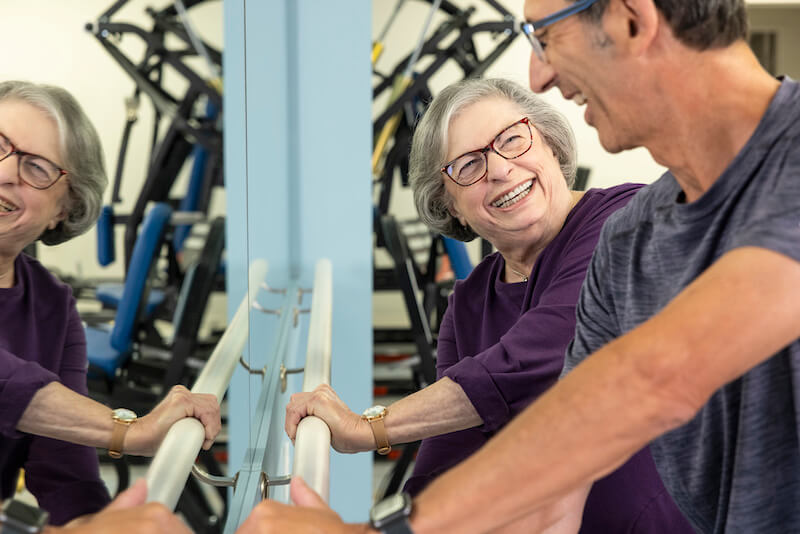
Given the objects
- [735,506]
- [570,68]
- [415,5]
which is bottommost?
[735,506]

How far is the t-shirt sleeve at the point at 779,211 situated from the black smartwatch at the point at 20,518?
561 millimetres

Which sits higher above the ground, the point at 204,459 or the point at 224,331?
the point at 224,331

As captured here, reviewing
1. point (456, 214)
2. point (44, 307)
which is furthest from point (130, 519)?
point (456, 214)

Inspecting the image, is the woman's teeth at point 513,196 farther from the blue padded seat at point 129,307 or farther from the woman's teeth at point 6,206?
the woman's teeth at point 6,206

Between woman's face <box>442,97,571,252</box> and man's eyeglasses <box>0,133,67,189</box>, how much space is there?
3.61 ft

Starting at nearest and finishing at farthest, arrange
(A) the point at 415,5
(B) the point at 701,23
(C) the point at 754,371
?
(B) the point at 701,23 < (C) the point at 754,371 < (A) the point at 415,5

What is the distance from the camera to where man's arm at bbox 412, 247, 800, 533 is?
0.62 m

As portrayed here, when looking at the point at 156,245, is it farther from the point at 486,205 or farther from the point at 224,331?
the point at 486,205

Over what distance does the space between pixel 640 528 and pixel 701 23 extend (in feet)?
2.94

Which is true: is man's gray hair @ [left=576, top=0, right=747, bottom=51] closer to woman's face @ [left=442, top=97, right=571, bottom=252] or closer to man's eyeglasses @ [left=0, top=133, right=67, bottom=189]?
man's eyeglasses @ [left=0, top=133, right=67, bottom=189]

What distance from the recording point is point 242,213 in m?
1.33

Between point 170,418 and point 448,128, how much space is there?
0.96 meters

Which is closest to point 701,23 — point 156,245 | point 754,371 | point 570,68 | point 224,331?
point 570,68

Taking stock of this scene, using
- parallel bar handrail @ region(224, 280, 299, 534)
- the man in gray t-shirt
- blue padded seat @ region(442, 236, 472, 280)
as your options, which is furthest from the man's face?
blue padded seat @ region(442, 236, 472, 280)
